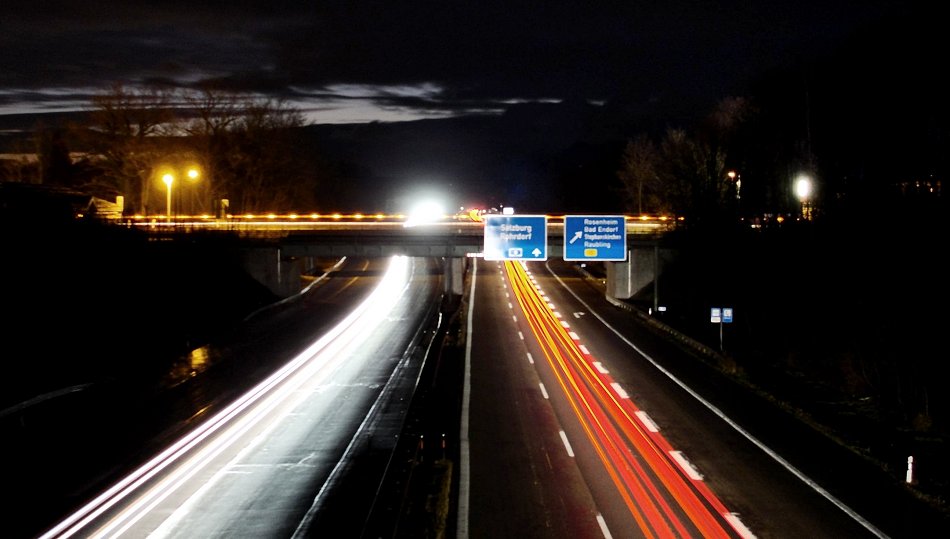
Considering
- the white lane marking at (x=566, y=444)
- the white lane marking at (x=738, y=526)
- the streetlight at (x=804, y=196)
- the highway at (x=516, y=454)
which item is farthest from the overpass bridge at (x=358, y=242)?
the white lane marking at (x=738, y=526)

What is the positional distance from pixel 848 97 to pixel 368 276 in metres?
42.0

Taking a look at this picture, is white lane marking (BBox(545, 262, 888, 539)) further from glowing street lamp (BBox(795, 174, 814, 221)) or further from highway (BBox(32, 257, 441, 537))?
glowing street lamp (BBox(795, 174, 814, 221))

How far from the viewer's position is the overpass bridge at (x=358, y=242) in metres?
56.3

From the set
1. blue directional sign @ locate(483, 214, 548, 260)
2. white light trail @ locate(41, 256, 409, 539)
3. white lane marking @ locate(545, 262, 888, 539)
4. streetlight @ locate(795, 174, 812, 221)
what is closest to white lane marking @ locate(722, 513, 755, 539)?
white lane marking @ locate(545, 262, 888, 539)

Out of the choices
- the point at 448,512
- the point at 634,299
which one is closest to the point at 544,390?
the point at 448,512

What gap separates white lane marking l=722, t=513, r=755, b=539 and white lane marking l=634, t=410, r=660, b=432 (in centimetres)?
730

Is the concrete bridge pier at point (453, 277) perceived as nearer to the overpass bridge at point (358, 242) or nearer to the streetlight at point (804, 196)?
the overpass bridge at point (358, 242)

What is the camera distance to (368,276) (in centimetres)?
7975

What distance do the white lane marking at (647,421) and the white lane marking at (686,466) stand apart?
104 inches

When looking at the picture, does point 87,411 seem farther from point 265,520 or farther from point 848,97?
point 848,97

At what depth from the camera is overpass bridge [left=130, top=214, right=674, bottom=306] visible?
185 feet

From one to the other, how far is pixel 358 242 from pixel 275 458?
118ft

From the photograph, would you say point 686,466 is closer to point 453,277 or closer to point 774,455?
point 774,455

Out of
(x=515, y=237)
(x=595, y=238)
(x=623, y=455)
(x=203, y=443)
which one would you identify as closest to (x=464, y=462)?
(x=623, y=455)
